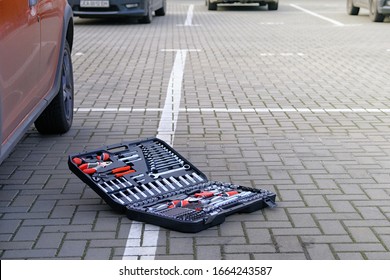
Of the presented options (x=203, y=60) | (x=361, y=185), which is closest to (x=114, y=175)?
(x=361, y=185)

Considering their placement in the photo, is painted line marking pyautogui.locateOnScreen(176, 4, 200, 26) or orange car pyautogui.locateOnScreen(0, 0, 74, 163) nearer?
orange car pyautogui.locateOnScreen(0, 0, 74, 163)

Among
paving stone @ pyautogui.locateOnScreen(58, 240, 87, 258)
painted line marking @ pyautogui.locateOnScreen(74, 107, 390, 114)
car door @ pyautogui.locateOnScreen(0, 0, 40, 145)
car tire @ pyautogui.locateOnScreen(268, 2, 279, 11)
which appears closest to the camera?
paving stone @ pyautogui.locateOnScreen(58, 240, 87, 258)

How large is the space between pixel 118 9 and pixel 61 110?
12968 millimetres

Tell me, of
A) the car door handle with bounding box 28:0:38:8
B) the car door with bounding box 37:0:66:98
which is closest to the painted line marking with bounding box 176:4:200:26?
the car door with bounding box 37:0:66:98

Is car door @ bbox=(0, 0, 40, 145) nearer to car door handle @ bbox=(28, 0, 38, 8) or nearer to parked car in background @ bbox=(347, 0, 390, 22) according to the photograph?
car door handle @ bbox=(28, 0, 38, 8)

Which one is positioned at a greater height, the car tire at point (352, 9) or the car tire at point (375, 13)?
the car tire at point (375, 13)

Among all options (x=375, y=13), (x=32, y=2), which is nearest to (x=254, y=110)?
(x=32, y=2)

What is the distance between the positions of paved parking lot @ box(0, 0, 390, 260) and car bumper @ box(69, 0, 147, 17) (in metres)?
4.32

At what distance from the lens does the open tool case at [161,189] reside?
491 cm

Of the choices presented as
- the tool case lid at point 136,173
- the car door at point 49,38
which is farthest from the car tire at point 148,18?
the tool case lid at point 136,173

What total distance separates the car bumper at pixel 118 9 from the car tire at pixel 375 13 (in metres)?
5.90

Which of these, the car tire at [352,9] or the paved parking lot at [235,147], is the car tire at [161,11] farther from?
the paved parking lot at [235,147]

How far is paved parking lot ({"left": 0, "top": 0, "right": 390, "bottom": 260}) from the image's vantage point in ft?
15.1

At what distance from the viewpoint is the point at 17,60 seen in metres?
4.96
